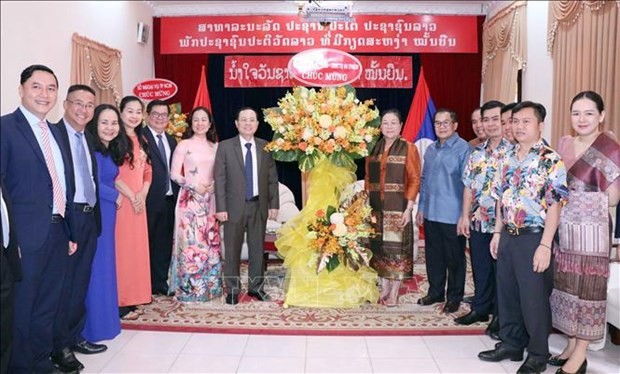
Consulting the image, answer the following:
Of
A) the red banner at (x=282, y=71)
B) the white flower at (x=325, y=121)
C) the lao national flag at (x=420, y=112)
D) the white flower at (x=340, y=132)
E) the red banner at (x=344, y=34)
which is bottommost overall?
the white flower at (x=340, y=132)

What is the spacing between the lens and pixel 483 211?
11.4 ft

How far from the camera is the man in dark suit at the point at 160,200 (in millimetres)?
4449

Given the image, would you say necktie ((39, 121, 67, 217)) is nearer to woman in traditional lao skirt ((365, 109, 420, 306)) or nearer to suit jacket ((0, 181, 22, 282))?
suit jacket ((0, 181, 22, 282))

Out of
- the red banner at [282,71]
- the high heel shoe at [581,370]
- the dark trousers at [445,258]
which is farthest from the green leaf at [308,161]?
the red banner at [282,71]

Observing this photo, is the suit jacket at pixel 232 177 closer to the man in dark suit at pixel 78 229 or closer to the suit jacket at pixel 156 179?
the suit jacket at pixel 156 179

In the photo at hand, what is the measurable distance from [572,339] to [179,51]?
6.18 meters

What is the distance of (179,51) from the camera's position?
24.9ft

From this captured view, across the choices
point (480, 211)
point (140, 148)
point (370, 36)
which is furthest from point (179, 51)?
point (480, 211)

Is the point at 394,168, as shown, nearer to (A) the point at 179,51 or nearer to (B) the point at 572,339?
(B) the point at 572,339

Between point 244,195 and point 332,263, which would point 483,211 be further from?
point 244,195

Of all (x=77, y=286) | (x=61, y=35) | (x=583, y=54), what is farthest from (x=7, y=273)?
(x=583, y=54)

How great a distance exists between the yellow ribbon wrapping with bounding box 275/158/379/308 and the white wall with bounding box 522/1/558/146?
8.28ft

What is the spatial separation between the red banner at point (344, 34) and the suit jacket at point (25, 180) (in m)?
5.17

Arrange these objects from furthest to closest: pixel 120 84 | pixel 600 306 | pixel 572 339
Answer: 1. pixel 120 84
2. pixel 572 339
3. pixel 600 306
